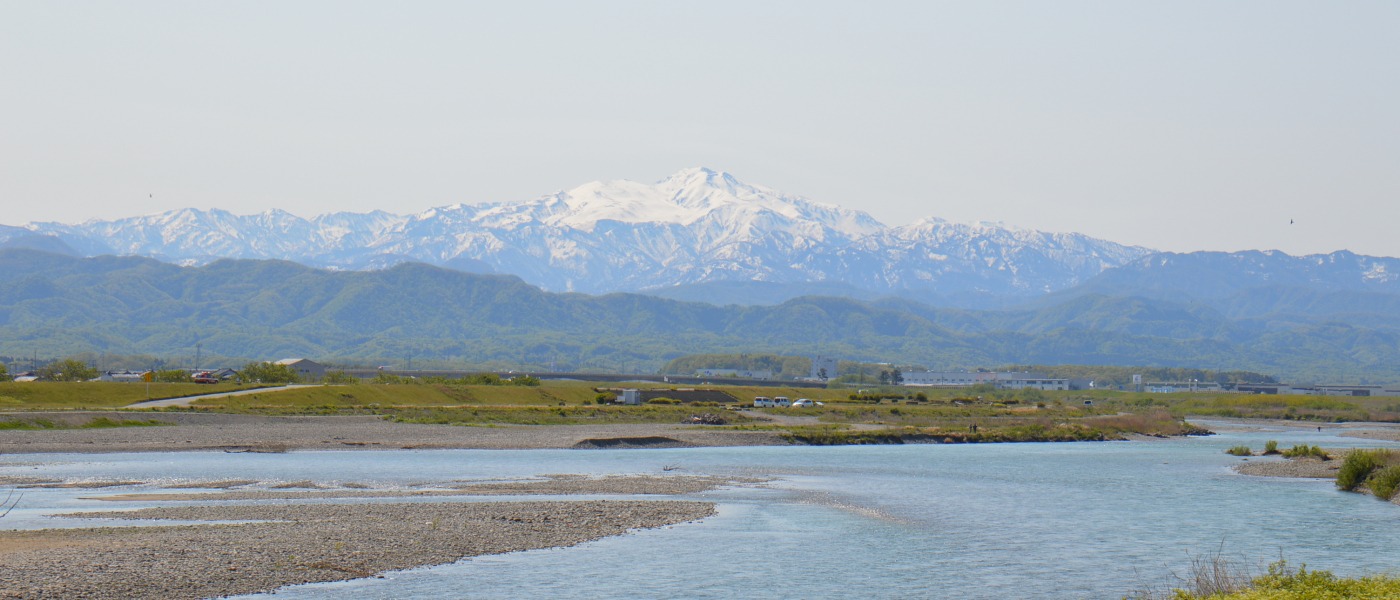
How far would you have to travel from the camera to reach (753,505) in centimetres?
4759

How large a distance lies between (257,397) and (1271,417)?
4352 inches

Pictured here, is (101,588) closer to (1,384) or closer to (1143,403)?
(1,384)

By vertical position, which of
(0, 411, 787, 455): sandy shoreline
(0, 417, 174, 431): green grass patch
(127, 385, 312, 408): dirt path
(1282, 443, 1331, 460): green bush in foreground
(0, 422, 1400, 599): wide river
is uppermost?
(127, 385, 312, 408): dirt path

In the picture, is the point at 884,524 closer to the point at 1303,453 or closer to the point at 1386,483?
the point at 1386,483

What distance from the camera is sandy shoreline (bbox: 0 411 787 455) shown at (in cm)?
Answer: 7212

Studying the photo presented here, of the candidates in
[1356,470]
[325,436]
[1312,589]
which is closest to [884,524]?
[1312,589]

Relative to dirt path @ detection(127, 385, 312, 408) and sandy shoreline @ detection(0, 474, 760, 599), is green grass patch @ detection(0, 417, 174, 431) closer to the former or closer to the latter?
dirt path @ detection(127, 385, 312, 408)

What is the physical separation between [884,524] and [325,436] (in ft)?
154

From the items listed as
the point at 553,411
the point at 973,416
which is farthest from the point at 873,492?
the point at 973,416

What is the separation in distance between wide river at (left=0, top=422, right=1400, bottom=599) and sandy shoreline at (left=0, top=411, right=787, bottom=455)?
4.42 m

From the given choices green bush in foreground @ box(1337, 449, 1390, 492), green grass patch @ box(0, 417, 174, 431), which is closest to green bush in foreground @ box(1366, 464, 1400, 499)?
green bush in foreground @ box(1337, 449, 1390, 492)

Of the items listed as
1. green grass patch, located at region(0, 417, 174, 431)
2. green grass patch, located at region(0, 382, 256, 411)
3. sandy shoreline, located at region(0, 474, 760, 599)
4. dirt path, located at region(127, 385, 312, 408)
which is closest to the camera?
sandy shoreline, located at region(0, 474, 760, 599)

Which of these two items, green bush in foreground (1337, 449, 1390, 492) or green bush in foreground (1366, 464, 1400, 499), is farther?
green bush in foreground (1337, 449, 1390, 492)

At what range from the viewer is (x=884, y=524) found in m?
42.6
